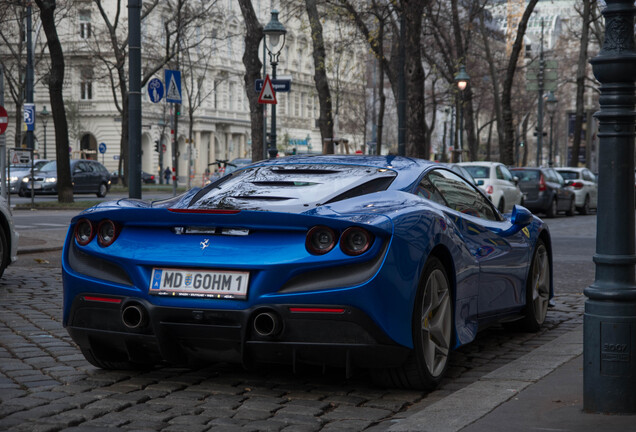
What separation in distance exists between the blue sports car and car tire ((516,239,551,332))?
1.64 meters

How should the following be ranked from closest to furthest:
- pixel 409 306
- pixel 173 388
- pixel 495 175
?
pixel 409 306 < pixel 173 388 < pixel 495 175

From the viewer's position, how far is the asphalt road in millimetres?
4688

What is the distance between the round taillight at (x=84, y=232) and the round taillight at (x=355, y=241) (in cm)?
143

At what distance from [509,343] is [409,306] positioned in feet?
7.76

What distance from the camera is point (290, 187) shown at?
5.68 m

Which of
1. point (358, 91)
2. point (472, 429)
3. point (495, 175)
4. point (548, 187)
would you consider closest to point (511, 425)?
point (472, 429)

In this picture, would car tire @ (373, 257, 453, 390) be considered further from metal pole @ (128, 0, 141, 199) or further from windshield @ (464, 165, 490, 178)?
windshield @ (464, 165, 490, 178)

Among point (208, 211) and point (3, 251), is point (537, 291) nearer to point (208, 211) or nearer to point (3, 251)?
point (208, 211)

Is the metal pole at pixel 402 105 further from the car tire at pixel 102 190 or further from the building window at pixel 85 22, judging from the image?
the building window at pixel 85 22

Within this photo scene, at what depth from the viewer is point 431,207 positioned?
18.6 ft

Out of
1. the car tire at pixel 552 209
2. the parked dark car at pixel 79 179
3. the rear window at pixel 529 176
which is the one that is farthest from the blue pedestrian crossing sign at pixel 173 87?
the parked dark car at pixel 79 179

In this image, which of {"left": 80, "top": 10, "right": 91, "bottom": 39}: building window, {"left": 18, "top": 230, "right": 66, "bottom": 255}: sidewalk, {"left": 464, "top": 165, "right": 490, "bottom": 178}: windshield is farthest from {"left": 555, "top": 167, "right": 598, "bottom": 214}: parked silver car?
{"left": 80, "top": 10, "right": 91, "bottom": 39}: building window

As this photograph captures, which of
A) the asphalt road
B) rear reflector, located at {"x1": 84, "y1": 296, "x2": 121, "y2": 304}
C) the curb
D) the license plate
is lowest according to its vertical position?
the asphalt road

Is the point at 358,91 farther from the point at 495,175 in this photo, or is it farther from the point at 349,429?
the point at 349,429
